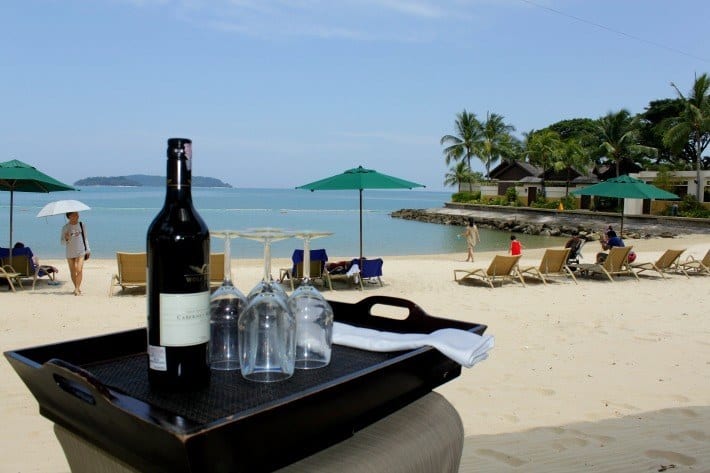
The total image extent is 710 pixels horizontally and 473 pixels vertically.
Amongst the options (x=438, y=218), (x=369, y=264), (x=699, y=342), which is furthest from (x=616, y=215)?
(x=699, y=342)

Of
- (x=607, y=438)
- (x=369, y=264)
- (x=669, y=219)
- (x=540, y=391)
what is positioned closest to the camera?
(x=607, y=438)

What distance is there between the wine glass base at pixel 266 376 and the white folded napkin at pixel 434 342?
0.33 meters

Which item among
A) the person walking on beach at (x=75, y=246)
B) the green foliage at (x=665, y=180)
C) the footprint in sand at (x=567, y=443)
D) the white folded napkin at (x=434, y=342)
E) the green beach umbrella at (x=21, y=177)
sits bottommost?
the footprint in sand at (x=567, y=443)

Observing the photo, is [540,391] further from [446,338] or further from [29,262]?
[29,262]

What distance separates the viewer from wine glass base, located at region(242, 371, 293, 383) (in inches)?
53.5

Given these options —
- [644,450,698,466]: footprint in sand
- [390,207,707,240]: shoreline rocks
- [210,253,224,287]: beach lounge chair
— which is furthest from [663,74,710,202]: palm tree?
[644,450,698,466]: footprint in sand

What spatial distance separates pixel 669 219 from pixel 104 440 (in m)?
38.8

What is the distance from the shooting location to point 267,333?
56.1 inches

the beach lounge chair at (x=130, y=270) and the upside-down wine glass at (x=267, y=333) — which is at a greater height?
the upside-down wine glass at (x=267, y=333)

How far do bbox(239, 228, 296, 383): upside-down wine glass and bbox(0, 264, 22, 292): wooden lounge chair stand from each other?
33.1ft

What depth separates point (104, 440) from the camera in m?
1.12

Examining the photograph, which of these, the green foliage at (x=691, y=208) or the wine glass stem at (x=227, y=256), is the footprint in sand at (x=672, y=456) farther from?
the green foliage at (x=691, y=208)

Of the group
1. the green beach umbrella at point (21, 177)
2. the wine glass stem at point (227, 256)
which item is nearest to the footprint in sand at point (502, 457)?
the wine glass stem at point (227, 256)

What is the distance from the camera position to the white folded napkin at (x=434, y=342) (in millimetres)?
1481
